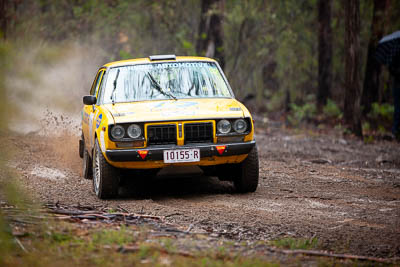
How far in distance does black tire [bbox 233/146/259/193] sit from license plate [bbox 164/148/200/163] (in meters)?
0.79

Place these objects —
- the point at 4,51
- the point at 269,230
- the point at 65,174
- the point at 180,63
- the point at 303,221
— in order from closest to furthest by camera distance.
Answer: the point at 4,51 < the point at 269,230 < the point at 303,221 < the point at 180,63 < the point at 65,174

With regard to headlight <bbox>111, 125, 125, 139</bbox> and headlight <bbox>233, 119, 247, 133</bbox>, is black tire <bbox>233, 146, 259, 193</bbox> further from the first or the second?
headlight <bbox>111, 125, 125, 139</bbox>

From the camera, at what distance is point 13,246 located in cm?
466

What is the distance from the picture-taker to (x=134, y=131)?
7.21 m

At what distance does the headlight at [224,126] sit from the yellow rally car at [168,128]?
0.04 feet

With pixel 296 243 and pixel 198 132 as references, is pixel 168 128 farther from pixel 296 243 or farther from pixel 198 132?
pixel 296 243

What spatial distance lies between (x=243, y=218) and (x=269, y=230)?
1.75 feet

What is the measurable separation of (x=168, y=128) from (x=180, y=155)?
0.35m

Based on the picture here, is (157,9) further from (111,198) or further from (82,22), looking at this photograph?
(111,198)

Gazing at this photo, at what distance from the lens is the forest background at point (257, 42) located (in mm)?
17559

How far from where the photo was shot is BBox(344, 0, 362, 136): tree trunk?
15469 millimetres

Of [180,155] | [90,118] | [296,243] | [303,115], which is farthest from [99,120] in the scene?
[303,115]

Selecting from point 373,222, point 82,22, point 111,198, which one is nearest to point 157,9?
point 82,22

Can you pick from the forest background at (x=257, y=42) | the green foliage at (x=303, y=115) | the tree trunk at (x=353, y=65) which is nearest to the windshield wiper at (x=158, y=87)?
the forest background at (x=257, y=42)
